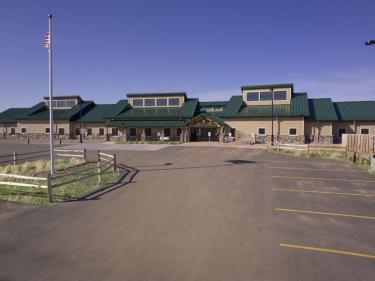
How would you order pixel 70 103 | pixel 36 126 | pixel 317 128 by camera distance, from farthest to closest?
pixel 70 103 → pixel 36 126 → pixel 317 128

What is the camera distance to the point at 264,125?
3991 cm

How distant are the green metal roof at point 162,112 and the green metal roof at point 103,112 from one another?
5.36ft

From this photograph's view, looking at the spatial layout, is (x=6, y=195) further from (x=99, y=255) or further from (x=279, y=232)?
(x=279, y=232)

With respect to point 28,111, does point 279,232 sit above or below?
below

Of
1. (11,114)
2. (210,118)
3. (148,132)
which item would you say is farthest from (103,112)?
(210,118)

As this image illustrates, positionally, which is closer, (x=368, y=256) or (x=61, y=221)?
(x=368, y=256)

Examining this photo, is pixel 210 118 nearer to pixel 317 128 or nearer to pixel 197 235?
pixel 317 128

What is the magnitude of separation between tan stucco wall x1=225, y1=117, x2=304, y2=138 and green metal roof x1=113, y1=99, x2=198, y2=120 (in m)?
7.02

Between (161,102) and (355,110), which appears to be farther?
(161,102)

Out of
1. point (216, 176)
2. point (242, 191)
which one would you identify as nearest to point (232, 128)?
point (216, 176)

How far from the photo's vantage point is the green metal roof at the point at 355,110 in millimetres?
38562

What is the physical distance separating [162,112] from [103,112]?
42.8 ft

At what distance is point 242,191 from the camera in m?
11.6

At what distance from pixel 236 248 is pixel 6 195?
9837mm
